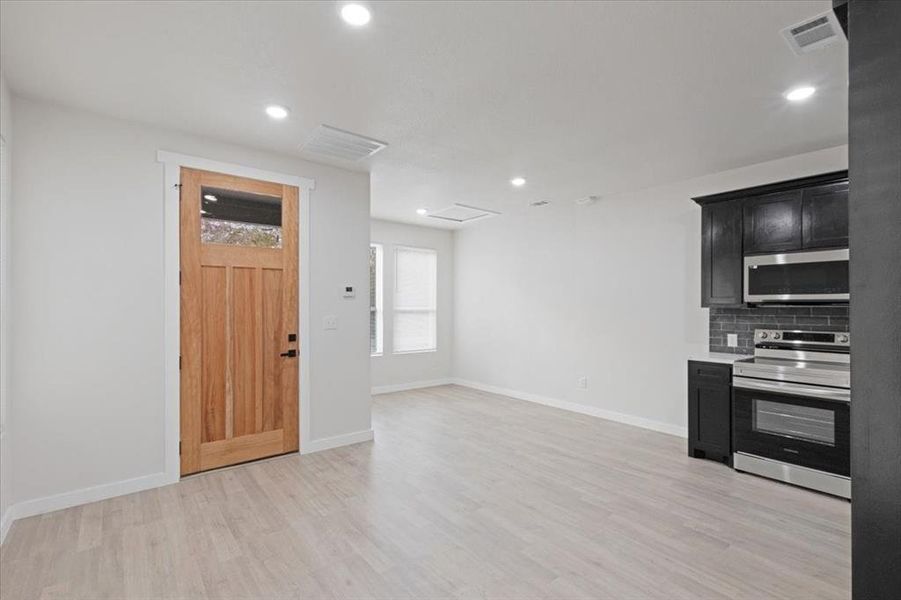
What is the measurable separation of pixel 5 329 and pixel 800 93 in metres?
5.27

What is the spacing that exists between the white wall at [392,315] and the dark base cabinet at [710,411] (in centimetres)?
424

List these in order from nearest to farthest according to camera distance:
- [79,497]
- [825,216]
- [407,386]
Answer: [79,497], [825,216], [407,386]

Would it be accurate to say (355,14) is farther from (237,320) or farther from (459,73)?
(237,320)

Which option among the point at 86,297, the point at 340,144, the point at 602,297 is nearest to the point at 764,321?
the point at 602,297

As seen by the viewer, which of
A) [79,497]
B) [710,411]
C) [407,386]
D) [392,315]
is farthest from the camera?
[407,386]

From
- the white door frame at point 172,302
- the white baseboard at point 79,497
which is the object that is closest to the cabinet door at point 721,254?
the white door frame at point 172,302

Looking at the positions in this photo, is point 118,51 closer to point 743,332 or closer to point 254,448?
point 254,448

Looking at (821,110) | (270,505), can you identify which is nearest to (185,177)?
(270,505)

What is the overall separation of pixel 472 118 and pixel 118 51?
7.03ft

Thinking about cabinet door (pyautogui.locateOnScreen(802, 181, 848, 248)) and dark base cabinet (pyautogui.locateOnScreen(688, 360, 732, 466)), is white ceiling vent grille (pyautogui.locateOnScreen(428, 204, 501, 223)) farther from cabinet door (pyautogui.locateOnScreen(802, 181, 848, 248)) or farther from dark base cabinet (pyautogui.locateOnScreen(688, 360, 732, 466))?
cabinet door (pyautogui.locateOnScreen(802, 181, 848, 248))

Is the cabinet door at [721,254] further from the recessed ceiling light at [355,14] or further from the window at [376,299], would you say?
the window at [376,299]

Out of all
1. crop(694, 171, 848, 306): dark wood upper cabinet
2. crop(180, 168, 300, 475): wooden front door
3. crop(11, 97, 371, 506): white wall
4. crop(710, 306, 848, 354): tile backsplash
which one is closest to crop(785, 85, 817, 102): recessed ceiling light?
crop(694, 171, 848, 306): dark wood upper cabinet

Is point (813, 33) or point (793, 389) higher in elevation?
point (813, 33)

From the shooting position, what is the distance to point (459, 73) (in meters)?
2.61
